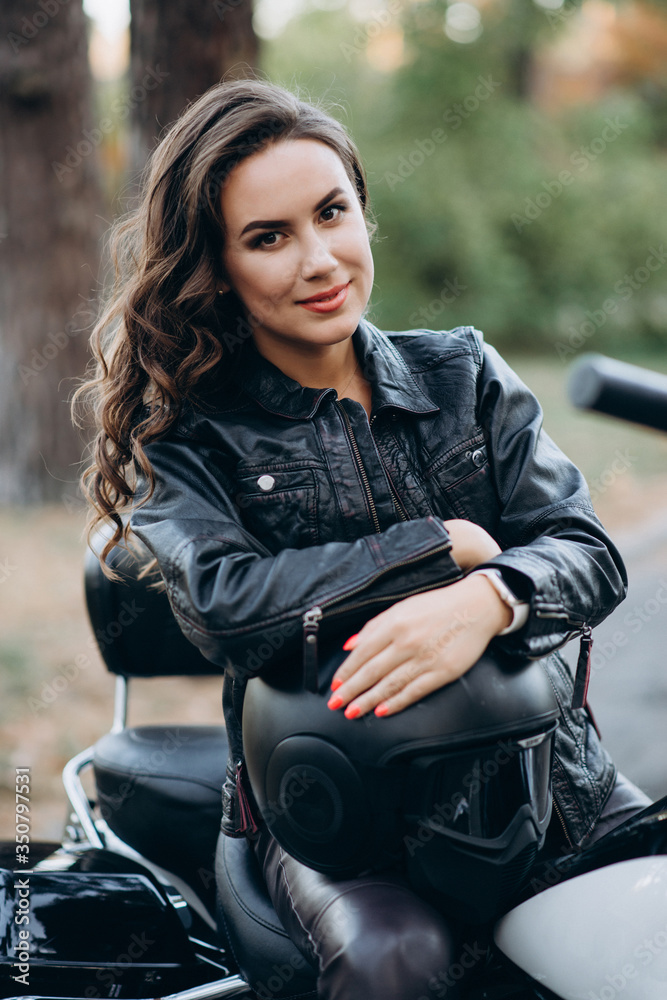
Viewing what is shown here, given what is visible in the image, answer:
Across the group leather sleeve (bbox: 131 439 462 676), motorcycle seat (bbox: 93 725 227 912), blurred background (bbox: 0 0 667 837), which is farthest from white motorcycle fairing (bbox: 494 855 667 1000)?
blurred background (bbox: 0 0 667 837)

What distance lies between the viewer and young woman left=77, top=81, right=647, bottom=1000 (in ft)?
4.12

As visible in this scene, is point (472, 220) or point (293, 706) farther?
point (472, 220)

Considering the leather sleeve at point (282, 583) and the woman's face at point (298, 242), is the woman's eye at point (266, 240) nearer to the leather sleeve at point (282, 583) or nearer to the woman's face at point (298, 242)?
the woman's face at point (298, 242)

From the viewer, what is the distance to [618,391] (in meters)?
0.92

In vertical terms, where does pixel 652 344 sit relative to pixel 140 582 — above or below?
above

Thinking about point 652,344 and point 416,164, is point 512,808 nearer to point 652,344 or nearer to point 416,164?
point 416,164

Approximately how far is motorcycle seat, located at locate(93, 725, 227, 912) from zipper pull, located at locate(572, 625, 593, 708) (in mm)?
733

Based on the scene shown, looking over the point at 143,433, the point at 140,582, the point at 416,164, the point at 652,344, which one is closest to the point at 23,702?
the point at 140,582

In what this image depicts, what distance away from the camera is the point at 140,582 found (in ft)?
6.13

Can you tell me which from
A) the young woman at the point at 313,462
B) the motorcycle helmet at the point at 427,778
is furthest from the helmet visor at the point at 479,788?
the young woman at the point at 313,462

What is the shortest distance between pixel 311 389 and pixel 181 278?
0.31 metres

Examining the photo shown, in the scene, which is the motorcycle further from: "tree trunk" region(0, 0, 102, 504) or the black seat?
"tree trunk" region(0, 0, 102, 504)

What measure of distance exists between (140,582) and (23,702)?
2556mm

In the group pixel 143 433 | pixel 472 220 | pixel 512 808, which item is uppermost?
pixel 472 220
